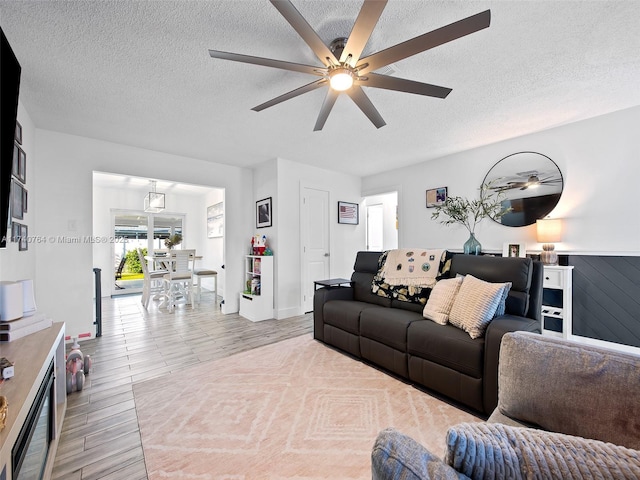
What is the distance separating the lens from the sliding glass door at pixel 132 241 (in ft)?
20.2

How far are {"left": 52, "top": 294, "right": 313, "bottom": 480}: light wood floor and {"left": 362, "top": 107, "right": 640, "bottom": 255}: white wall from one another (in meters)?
3.03

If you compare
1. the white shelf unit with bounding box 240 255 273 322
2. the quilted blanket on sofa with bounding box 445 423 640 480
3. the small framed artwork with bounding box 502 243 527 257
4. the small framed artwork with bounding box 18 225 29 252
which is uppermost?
the small framed artwork with bounding box 18 225 29 252

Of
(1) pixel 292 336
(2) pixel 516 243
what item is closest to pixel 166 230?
(1) pixel 292 336

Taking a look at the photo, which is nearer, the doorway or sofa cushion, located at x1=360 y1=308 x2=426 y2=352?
sofa cushion, located at x1=360 y1=308 x2=426 y2=352

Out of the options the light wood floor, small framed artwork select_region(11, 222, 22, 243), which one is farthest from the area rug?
small framed artwork select_region(11, 222, 22, 243)

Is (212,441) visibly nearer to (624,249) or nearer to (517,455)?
(517,455)

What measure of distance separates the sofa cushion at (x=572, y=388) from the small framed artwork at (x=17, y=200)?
338cm

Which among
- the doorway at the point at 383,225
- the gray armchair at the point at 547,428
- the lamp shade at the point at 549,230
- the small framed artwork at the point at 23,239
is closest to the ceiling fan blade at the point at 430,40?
the gray armchair at the point at 547,428

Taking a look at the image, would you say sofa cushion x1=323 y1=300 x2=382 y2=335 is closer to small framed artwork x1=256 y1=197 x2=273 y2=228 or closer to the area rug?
the area rug

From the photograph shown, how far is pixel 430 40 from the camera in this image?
1.42m

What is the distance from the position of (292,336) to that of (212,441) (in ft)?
5.78

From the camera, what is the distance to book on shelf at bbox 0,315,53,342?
1.46m

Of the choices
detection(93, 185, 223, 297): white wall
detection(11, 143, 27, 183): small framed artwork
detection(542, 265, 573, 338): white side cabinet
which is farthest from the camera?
detection(93, 185, 223, 297): white wall

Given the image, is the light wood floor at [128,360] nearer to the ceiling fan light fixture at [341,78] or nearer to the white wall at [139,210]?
the white wall at [139,210]
